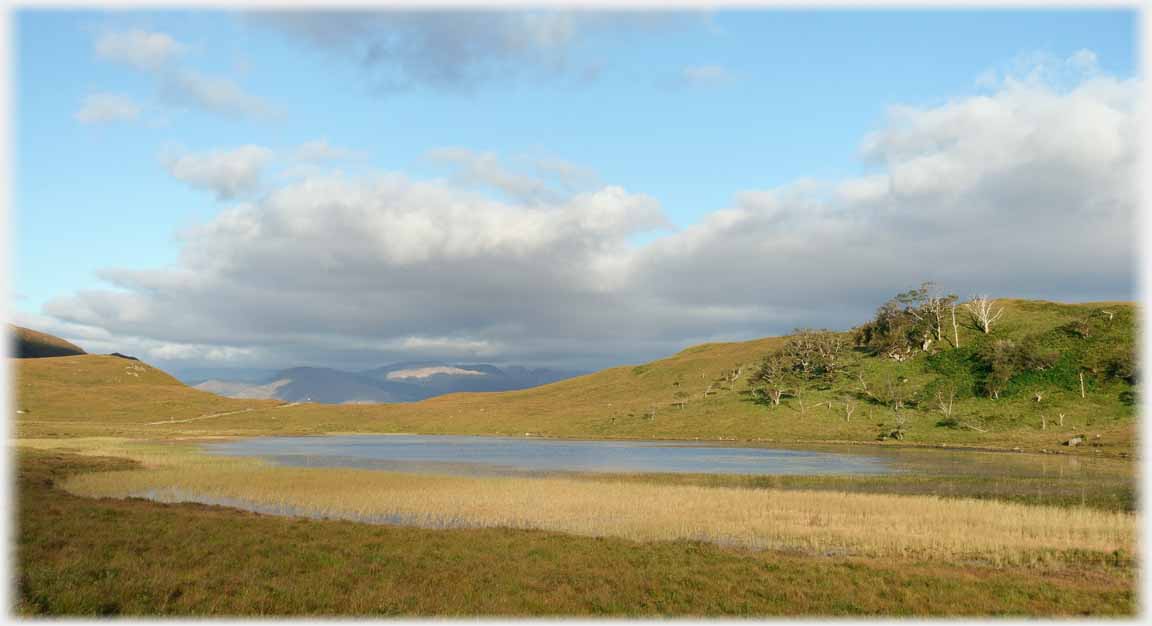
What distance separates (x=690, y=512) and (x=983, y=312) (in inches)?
5617

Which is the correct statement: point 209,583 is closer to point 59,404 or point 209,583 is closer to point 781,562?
point 781,562

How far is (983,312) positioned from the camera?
153 metres

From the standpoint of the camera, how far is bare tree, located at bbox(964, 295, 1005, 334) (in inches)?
5989

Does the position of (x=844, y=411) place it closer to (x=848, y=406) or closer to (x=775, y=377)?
(x=848, y=406)

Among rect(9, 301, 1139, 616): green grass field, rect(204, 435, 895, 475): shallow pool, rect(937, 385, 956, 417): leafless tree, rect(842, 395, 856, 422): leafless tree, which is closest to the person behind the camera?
rect(9, 301, 1139, 616): green grass field

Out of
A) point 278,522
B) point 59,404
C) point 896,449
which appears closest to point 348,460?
point 278,522

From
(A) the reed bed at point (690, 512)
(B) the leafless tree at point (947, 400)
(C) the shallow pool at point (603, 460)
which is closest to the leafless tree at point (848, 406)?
(B) the leafless tree at point (947, 400)

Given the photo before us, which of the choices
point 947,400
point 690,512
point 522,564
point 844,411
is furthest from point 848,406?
point 522,564

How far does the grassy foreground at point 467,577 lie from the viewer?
766 inches

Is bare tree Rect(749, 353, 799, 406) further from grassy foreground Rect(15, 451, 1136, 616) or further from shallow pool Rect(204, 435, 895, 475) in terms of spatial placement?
grassy foreground Rect(15, 451, 1136, 616)

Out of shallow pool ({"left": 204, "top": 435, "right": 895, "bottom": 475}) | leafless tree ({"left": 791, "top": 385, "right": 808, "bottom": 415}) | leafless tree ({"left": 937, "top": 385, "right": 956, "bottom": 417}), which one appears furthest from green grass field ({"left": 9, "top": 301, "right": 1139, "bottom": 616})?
leafless tree ({"left": 791, "top": 385, "right": 808, "bottom": 415})

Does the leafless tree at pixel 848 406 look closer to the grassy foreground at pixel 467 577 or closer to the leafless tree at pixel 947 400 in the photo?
the leafless tree at pixel 947 400

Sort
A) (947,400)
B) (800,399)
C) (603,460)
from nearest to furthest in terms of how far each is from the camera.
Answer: (603,460) < (947,400) < (800,399)

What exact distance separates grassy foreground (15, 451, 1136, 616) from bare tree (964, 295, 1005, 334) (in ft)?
479
